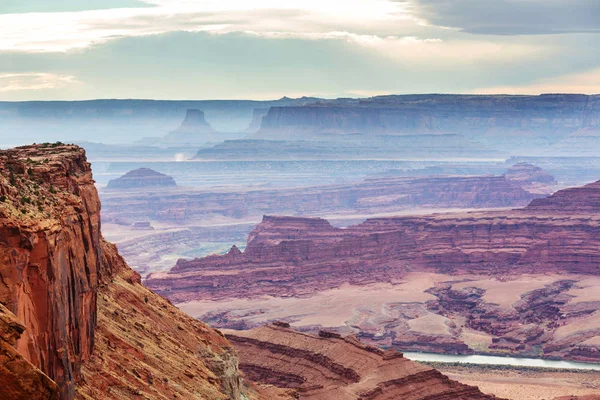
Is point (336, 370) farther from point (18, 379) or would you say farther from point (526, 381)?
point (18, 379)

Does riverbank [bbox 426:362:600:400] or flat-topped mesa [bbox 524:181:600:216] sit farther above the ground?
flat-topped mesa [bbox 524:181:600:216]

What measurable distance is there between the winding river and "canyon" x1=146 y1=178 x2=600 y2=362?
1.65m

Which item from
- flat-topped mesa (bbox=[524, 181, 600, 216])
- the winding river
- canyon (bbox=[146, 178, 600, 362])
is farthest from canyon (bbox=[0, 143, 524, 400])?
flat-topped mesa (bbox=[524, 181, 600, 216])

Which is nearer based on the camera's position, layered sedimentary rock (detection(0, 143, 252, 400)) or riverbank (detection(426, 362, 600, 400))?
layered sedimentary rock (detection(0, 143, 252, 400))

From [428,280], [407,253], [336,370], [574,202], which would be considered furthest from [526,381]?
[574,202]

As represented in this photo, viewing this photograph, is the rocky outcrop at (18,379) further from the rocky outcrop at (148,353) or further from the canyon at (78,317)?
the rocky outcrop at (148,353)

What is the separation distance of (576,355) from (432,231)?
58.2 meters

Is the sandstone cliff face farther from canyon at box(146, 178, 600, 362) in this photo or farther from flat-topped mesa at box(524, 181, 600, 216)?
flat-topped mesa at box(524, 181, 600, 216)

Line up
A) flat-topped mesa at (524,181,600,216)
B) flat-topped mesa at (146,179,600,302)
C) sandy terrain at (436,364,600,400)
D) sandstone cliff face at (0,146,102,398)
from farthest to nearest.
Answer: flat-topped mesa at (524,181,600,216) → flat-topped mesa at (146,179,600,302) → sandy terrain at (436,364,600,400) → sandstone cliff face at (0,146,102,398)

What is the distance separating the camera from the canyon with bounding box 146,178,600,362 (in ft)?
373

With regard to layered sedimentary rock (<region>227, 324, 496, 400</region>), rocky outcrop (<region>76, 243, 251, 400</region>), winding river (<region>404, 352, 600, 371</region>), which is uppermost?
rocky outcrop (<region>76, 243, 251, 400</region>)

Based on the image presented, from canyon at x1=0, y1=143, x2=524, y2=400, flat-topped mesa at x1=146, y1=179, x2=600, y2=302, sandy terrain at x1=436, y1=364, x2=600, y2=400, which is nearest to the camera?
canyon at x1=0, y1=143, x2=524, y2=400

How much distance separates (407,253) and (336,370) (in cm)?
9010

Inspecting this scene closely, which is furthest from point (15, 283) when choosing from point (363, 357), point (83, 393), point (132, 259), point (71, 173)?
point (132, 259)
